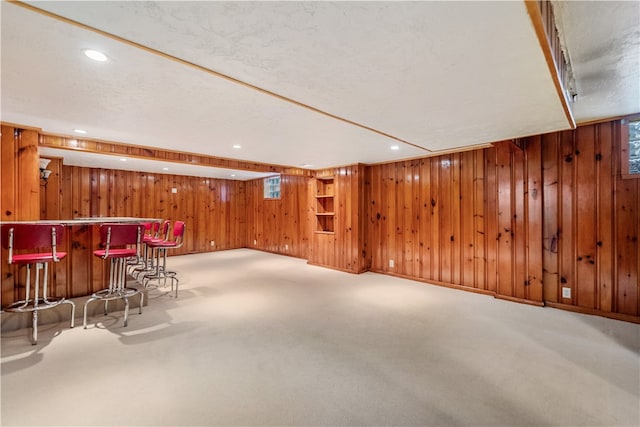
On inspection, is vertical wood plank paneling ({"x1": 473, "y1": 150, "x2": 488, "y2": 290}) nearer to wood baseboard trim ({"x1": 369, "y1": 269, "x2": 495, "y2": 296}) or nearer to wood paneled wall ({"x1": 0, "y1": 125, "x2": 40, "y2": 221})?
wood baseboard trim ({"x1": 369, "y1": 269, "x2": 495, "y2": 296})

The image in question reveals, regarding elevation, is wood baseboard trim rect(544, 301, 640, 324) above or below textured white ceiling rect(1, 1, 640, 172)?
below

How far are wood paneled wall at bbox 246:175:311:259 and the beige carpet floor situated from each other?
371cm

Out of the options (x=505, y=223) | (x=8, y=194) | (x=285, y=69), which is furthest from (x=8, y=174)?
(x=505, y=223)

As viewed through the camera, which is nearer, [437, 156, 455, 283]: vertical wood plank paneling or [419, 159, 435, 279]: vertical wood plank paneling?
[437, 156, 455, 283]: vertical wood plank paneling

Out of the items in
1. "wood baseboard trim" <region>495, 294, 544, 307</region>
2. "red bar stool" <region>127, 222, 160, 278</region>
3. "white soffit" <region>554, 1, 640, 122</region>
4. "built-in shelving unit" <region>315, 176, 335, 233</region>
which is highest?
"white soffit" <region>554, 1, 640, 122</region>

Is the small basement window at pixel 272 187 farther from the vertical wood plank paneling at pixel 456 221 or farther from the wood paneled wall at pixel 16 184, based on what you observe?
the wood paneled wall at pixel 16 184

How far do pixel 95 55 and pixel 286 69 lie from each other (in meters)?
1.10

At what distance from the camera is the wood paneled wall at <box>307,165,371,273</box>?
5.23m

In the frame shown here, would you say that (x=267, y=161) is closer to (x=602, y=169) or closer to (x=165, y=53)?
(x=165, y=53)

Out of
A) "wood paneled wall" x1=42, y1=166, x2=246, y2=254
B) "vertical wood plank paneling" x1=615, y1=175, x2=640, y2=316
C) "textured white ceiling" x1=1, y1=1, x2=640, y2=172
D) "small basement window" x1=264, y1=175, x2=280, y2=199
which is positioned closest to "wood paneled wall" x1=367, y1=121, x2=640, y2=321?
"vertical wood plank paneling" x1=615, y1=175, x2=640, y2=316

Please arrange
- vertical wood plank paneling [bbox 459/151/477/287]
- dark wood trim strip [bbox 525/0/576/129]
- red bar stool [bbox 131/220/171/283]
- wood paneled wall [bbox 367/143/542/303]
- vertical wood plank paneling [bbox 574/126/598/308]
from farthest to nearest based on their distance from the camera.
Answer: red bar stool [bbox 131/220/171/283] → vertical wood plank paneling [bbox 459/151/477/287] → wood paneled wall [bbox 367/143/542/303] → vertical wood plank paneling [bbox 574/126/598/308] → dark wood trim strip [bbox 525/0/576/129]

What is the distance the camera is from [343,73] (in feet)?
5.51

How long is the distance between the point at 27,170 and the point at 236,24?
128 inches

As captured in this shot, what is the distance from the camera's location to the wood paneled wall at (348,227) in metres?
5.23
